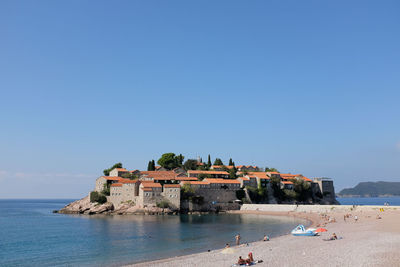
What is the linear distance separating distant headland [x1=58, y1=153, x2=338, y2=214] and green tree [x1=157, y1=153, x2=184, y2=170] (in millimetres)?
5386

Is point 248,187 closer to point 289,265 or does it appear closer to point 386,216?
point 386,216

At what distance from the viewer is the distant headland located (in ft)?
247

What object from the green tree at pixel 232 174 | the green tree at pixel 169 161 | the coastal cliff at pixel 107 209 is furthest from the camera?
the green tree at pixel 169 161

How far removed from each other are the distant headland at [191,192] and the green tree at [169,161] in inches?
212

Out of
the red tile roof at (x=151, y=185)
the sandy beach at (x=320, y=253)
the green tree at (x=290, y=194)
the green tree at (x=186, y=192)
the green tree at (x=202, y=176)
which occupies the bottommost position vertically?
the sandy beach at (x=320, y=253)

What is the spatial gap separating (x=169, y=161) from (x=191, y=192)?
26.8 meters

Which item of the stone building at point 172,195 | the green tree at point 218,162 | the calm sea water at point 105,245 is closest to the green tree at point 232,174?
the green tree at point 218,162

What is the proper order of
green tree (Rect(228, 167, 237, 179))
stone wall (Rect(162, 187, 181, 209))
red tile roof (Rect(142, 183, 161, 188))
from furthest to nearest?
1. green tree (Rect(228, 167, 237, 179))
2. stone wall (Rect(162, 187, 181, 209))
3. red tile roof (Rect(142, 183, 161, 188))

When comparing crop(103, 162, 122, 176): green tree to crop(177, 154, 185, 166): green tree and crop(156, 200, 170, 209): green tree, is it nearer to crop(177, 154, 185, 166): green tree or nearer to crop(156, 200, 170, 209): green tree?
crop(177, 154, 185, 166): green tree

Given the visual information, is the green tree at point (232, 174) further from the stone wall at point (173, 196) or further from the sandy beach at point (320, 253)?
the sandy beach at point (320, 253)

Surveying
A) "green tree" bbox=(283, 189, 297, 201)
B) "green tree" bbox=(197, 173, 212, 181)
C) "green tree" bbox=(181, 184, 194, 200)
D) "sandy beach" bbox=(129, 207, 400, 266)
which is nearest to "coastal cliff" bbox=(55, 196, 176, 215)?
"green tree" bbox=(181, 184, 194, 200)

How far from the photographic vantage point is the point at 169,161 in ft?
339

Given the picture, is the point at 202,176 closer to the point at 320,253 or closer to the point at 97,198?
the point at 97,198

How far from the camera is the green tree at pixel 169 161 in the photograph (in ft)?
338
